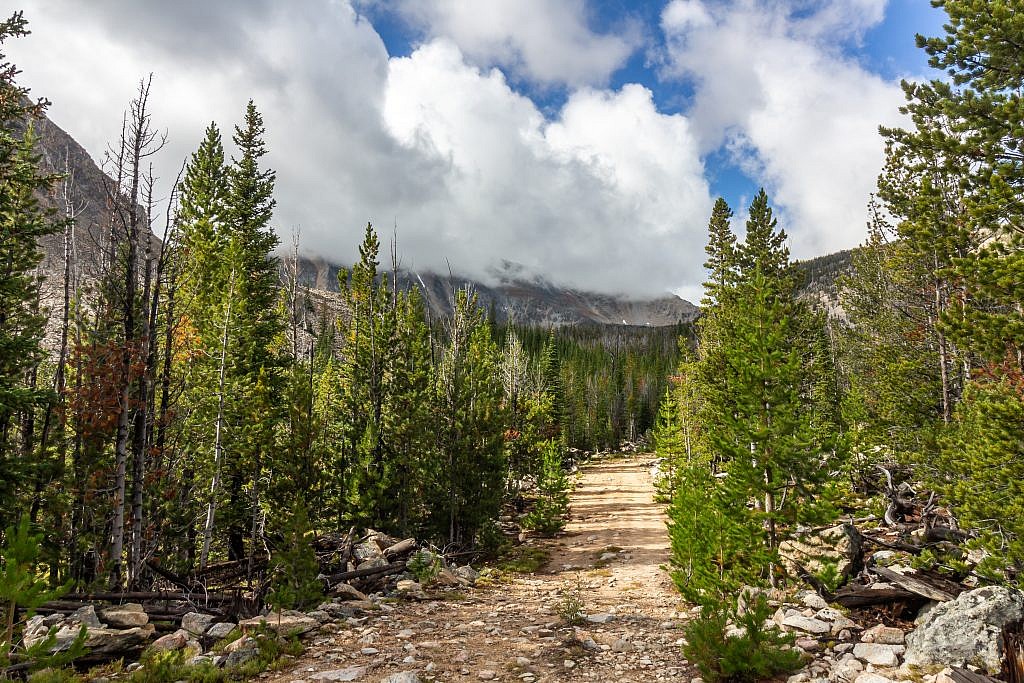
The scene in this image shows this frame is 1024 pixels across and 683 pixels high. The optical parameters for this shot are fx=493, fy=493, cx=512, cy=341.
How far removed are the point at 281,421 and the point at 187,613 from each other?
10359 millimetres

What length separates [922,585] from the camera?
354 inches

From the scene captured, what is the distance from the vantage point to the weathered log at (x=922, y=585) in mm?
8719

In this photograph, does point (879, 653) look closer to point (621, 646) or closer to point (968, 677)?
point (968, 677)

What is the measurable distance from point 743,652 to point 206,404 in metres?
17.2

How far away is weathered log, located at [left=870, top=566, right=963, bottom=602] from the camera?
28.6ft

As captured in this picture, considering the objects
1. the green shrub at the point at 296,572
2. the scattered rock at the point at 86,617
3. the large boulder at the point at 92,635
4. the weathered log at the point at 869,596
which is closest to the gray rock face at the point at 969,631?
the weathered log at the point at 869,596

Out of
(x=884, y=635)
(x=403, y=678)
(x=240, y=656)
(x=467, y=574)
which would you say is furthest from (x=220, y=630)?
(x=884, y=635)

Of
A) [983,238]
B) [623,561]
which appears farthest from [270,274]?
[983,238]

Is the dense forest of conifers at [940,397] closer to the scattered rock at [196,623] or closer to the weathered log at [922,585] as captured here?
the weathered log at [922,585]

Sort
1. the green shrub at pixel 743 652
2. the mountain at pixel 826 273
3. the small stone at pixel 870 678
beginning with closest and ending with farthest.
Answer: the small stone at pixel 870 678 < the green shrub at pixel 743 652 < the mountain at pixel 826 273

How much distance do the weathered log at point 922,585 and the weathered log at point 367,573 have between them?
11.6m

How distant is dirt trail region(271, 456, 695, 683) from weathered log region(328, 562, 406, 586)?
58.1 inches

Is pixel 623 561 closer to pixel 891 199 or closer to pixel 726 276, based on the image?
pixel 891 199

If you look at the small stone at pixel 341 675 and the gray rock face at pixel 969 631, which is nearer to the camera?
the gray rock face at pixel 969 631
